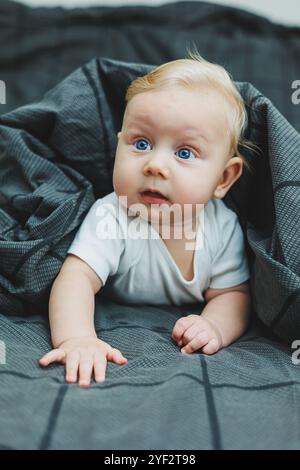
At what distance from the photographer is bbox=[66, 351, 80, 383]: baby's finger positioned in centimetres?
65

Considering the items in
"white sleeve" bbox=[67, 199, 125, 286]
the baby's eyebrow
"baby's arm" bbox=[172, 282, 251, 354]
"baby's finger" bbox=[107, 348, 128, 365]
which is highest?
the baby's eyebrow

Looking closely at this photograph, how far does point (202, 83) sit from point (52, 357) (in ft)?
1.54

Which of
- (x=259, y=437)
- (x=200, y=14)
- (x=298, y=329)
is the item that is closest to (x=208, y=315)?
(x=298, y=329)

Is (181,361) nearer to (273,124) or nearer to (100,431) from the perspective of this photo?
(100,431)

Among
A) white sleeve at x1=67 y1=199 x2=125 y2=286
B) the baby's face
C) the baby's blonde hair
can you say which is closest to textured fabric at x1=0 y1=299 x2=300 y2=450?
white sleeve at x1=67 y1=199 x2=125 y2=286

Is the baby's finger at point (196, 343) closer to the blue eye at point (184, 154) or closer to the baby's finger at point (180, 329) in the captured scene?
the baby's finger at point (180, 329)

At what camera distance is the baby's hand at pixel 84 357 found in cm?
66

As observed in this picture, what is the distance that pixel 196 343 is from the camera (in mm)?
770

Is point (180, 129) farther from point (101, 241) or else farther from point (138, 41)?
point (138, 41)

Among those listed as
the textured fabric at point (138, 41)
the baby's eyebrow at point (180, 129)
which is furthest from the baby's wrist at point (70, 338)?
the textured fabric at point (138, 41)

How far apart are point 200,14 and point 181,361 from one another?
0.96 meters

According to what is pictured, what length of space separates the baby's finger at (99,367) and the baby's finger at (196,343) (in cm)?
13

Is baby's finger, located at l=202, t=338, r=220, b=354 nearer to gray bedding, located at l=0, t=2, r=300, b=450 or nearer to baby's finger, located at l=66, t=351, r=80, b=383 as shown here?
gray bedding, located at l=0, t=2, r=300, b=450

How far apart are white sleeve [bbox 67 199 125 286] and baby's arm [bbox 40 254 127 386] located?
0.5 inches
